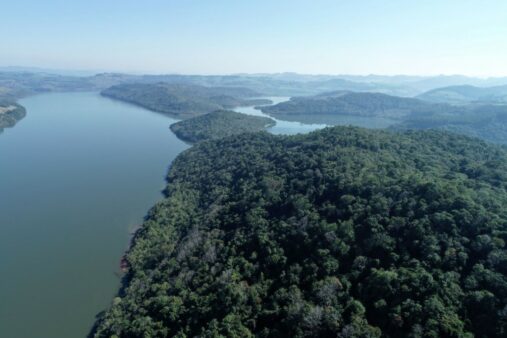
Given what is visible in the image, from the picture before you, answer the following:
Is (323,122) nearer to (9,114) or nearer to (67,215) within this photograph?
(67,215)

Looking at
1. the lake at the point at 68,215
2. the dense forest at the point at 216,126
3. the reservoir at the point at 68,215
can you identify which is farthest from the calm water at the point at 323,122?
the reservoir at the point at 68,215

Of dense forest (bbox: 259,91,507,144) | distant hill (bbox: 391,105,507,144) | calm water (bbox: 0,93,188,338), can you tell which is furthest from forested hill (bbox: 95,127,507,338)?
dense forest (bbox: 259,91,507,144)

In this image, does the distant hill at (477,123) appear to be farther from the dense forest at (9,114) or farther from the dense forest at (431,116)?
the dense forest at (9,114)

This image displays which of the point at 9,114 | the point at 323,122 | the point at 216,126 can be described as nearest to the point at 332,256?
the point at 216,126

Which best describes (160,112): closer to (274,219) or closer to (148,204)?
(148,204)

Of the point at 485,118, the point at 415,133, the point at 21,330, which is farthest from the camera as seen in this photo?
the point at 485,118

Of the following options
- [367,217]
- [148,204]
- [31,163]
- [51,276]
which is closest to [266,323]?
[367,217]

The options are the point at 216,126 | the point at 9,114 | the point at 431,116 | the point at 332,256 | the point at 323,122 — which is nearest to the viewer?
the point at 332,256
